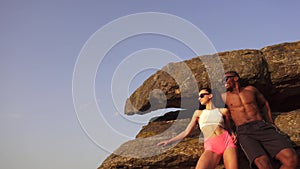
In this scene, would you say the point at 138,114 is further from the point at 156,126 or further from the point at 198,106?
the point at 198,106

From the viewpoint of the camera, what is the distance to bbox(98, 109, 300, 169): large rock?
12.2m

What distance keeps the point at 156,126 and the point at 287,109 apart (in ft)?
19.2

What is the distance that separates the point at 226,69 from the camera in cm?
1372

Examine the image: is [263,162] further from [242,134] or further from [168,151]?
[168,151]

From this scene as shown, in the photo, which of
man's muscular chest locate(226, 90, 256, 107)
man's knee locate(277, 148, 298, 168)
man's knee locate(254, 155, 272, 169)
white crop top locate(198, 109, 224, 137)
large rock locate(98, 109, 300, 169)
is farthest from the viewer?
large rock locate(98, 109, 300, 169)

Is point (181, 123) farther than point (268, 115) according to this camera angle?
Yes

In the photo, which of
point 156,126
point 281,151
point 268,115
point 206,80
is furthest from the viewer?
point 156,126

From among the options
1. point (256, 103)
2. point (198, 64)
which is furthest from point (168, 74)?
point (256, 103)

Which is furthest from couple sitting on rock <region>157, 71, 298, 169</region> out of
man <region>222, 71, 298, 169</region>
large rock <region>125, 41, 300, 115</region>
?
large rock <region>125, 41, 300, 115</region>

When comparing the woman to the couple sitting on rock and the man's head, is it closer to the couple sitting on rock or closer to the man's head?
the couple sitting on rock

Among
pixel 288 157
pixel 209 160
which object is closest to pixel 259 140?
pixel 288 157

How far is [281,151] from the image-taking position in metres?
10.6

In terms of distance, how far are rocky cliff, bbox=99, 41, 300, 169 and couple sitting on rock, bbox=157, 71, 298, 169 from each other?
123cm

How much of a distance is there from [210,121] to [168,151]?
2.33 metres
